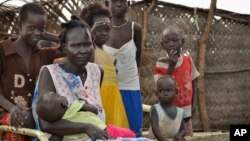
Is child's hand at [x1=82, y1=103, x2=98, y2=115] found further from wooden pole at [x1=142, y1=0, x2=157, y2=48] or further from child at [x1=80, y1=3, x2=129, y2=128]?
wooden pole at [x1=142, y1=0, x2=157, y2=48]

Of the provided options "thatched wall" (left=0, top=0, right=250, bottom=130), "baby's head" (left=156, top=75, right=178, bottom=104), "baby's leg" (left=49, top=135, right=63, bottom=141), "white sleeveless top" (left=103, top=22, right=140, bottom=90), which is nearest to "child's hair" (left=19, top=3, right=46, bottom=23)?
"baby's leg" (left=49, top=135, right=63, bottom=141)

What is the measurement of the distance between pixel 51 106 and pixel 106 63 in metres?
1.26

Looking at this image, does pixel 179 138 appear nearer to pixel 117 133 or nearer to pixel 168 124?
pixel 168 124

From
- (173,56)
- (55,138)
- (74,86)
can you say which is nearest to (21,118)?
(55,138)

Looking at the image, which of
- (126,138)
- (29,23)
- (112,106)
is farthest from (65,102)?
(112,106)

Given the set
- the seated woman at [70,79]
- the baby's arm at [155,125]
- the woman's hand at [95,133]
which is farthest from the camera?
the baby's arm at [155,125]

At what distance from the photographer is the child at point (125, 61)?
14.2 feet

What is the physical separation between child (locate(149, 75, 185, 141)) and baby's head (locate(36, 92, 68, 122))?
1585 millimetres

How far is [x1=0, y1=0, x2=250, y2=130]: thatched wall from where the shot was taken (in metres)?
7.37

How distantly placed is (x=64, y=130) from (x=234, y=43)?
5.57 meters

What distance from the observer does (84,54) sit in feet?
9.78

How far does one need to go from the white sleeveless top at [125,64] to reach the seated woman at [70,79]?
1215 millimetres

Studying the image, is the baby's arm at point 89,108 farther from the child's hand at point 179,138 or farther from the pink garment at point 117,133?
the child's hand at point 179,138

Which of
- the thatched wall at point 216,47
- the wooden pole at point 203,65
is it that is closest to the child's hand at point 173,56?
the thatched wall at point 216,47
